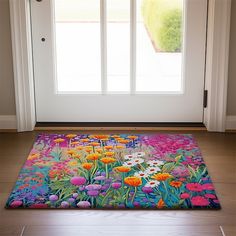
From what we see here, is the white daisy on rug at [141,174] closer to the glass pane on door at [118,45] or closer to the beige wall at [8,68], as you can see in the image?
the glass pane on door at [118,45]

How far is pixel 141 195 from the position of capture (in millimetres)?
2516

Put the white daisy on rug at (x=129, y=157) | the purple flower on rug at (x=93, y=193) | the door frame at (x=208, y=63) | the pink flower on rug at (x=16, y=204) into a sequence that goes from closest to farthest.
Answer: the pink flower on rug at (x=16, y=204) → the purple flower on rug at (x=93, y=193) → the white daisy on rug at (x=129, y=157) → the door frame at (x=208, y=63)

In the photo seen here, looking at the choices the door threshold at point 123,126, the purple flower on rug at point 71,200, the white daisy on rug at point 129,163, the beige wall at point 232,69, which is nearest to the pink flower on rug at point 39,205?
the purple flower on rug at point 71,200

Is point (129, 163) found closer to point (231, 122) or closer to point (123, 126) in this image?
point (123, 126)

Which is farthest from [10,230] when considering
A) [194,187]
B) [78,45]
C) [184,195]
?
[78,45]

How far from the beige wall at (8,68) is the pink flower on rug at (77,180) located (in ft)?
3.89

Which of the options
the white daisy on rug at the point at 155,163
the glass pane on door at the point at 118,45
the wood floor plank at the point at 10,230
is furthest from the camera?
the glass pane on door at the point at 118,45

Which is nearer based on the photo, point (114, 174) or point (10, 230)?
point (10, 230)

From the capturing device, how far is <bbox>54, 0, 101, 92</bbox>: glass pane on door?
355 cm

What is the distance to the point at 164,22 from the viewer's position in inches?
141

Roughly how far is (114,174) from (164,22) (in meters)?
1.40

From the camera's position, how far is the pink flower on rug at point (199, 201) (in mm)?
2412

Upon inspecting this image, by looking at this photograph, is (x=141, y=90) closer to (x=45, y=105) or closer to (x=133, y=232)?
(x=45, y=105)

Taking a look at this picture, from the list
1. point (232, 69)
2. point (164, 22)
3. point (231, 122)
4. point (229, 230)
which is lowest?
point (229, 230)
